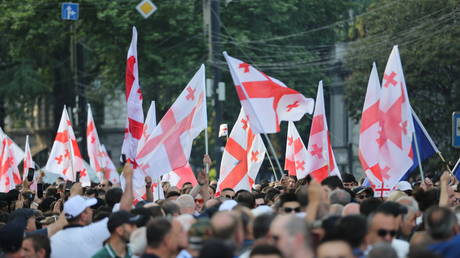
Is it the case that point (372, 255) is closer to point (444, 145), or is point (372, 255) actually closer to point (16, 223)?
point (16, 223)

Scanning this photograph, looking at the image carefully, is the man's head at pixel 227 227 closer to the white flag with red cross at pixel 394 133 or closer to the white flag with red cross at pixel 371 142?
the white flag with red cross at pixel 394 133

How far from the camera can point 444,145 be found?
37844 millimetres

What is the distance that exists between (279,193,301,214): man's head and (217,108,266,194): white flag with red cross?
23.7ft

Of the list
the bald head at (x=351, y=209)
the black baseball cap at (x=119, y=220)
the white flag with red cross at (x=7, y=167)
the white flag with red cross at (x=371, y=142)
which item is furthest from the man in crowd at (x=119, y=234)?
the white flag with red cross at (x=7, y=167)

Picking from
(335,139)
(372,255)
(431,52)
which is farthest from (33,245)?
(335,139)

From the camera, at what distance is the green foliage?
34812 millimetres

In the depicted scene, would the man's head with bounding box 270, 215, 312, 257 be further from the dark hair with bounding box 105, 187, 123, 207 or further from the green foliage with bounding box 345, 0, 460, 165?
the green foliage with bounding box 345, 0, 460, 165

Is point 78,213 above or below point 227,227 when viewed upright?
below

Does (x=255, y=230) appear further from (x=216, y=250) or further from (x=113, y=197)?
(x=113, y=197)

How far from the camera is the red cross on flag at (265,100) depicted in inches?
591

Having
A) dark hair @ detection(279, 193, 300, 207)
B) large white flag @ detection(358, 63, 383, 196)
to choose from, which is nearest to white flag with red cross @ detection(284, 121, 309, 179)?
large white flag @ detection(358, 63, 383, 196)

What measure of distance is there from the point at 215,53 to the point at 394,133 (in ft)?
60.2

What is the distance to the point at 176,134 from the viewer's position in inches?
596

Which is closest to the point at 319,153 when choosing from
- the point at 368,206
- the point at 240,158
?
the point at 240,158
